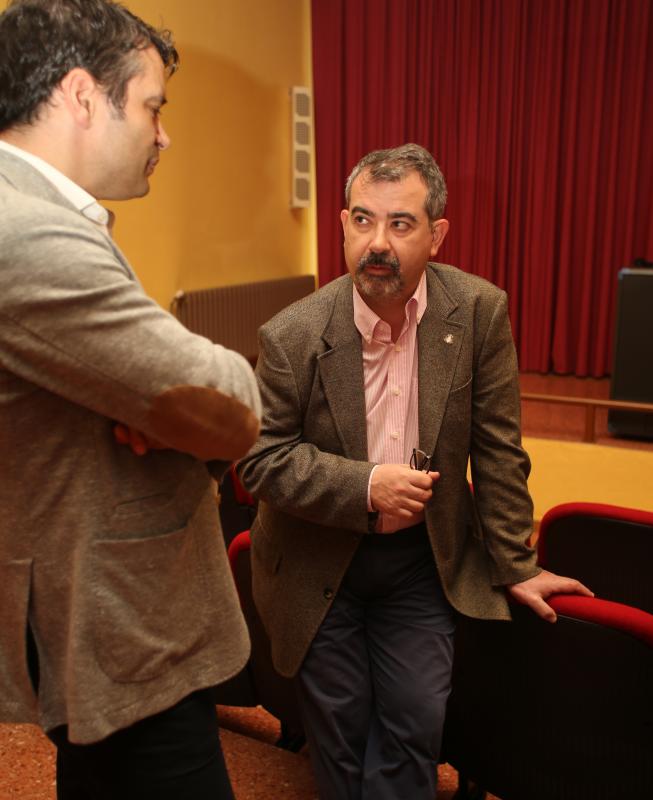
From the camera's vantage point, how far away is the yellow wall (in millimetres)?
5375

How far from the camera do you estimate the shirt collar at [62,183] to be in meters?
0.96

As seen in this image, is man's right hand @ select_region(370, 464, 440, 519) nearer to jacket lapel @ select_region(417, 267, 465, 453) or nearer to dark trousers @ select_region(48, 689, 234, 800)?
jacket lapel @ select_region(417, 267, 465, 453)

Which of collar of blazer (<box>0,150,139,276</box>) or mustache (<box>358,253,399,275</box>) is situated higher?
collar of blazer (<box>0,150,139,276</box>)

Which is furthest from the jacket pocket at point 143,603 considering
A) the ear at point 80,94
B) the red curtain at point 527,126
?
the red curtain at point 527,126

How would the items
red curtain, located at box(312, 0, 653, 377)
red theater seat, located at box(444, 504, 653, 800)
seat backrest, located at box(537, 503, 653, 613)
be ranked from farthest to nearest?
red curtain, located at box(312, 0, 653, 377) → seat backrest, located at box(537, 503, 653, 613) → red theater seat, located at box(444, 504, 653, 800)

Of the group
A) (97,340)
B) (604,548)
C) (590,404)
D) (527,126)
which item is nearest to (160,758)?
(97,340)

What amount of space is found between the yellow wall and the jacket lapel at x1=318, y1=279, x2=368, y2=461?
3559 mm

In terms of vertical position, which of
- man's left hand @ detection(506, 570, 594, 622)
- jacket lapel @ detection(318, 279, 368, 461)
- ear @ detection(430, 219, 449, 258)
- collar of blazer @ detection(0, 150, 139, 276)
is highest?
collar of blazer @ detection(0, 150, 139, 276)

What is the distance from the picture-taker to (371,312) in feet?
5.52

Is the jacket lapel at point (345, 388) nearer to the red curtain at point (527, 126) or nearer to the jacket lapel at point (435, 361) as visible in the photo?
the jacket lapel at point (435, 361)

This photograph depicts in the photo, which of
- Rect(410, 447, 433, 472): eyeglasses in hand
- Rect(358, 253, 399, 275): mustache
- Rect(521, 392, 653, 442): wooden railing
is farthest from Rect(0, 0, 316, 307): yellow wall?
Rect(410, 447, 433, 472): eyeglasses in hand

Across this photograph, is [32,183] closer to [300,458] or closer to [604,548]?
[300,458]

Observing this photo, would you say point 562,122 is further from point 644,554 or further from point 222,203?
point 644,554

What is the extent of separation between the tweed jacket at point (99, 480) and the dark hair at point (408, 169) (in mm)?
892
